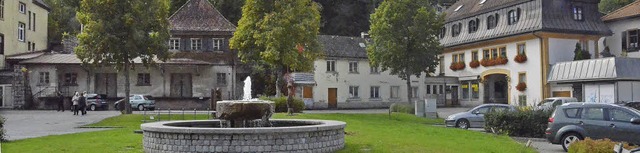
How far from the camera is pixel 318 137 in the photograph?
1484cm

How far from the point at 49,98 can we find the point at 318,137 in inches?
1444

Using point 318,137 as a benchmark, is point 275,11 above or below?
above

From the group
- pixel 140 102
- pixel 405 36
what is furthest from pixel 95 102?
pixel 405 36

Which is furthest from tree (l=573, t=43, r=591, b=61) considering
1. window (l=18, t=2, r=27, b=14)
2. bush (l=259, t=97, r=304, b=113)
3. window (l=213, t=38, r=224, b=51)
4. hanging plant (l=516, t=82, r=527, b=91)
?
window (l=18, t=2, r=27, b=14)

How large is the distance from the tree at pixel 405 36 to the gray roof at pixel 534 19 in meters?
4.15

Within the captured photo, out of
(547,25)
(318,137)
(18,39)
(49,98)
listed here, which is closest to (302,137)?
(318,137)

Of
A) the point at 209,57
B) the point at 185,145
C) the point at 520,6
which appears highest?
the point at 520,6

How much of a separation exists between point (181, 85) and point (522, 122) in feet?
108

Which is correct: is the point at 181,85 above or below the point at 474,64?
below

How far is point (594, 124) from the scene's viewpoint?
17.3 meters

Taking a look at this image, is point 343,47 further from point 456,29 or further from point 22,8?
point 22,8

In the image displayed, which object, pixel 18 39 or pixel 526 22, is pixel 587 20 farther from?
pixel 18 39

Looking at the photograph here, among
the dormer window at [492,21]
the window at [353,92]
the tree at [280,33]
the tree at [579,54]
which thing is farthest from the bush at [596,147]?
the window at [353,92]

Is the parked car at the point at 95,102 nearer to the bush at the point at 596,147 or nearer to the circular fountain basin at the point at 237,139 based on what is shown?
the circular fountain basin at the point at 237,139
